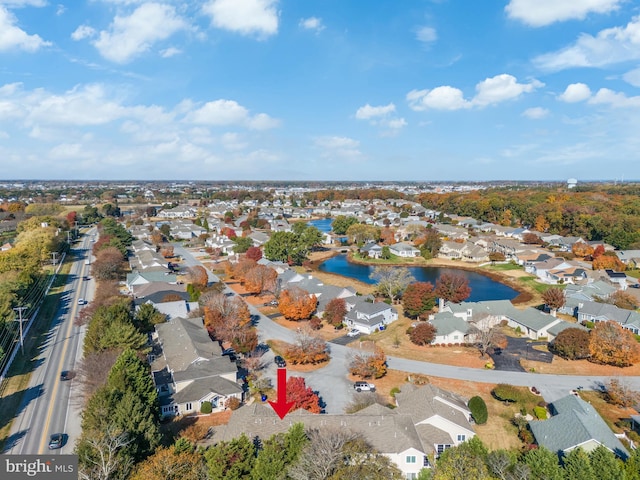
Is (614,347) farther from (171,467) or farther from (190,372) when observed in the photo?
(171,467)

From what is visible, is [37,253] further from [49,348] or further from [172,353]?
[172,353]

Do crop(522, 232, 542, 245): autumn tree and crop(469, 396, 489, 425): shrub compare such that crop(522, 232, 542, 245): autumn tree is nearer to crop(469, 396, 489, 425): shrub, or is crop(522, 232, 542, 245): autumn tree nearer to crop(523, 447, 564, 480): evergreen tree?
crop(469, 396, 489, 425): shrub

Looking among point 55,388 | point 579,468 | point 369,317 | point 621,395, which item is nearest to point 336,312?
point 369,317

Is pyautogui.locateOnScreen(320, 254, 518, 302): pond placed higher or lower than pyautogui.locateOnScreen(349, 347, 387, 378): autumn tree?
lower

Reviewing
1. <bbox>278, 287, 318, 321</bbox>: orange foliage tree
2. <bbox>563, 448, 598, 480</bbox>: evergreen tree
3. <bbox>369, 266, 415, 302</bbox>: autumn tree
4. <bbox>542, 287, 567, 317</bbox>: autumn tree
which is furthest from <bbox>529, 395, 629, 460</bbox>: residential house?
<bbox>369, 266, 415, 302</bbox>: autumn tree

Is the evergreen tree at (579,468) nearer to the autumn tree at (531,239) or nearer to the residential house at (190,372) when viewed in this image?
the residential house at (190,372)

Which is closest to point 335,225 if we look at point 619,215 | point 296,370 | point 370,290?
point 370,290

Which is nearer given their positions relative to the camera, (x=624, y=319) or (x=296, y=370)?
(x=296, y=370)
